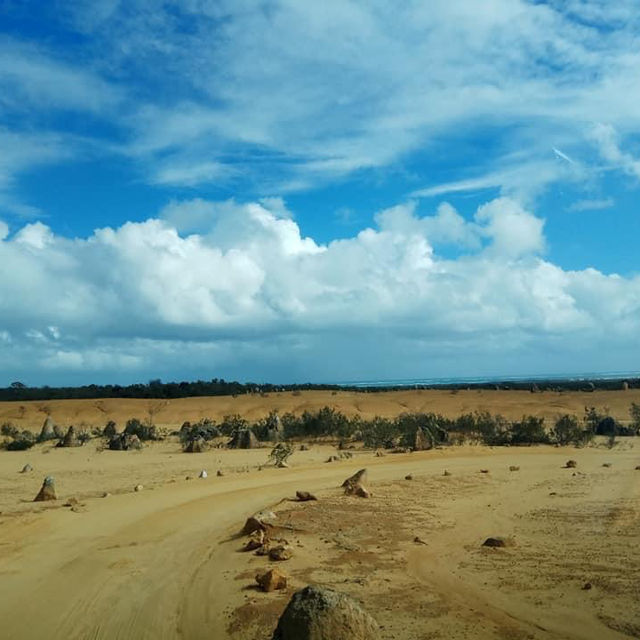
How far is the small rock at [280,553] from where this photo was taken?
9.13m

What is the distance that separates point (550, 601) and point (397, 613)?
167 centimetres

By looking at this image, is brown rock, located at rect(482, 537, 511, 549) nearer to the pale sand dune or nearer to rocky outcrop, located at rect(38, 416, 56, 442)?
Answer: rocky outcrop, located at rect(38, 416, 56, 442)

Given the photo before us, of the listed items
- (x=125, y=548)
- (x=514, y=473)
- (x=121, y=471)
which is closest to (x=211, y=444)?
(x=121, y=471)

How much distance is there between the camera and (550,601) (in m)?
7.24

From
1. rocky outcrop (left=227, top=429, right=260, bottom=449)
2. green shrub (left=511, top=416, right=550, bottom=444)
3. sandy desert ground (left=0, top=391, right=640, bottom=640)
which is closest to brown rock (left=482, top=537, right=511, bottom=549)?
sandy desert ground (left=0, top=391, right=640, bottom=640)

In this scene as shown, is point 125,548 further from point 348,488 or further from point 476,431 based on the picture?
point 476,431

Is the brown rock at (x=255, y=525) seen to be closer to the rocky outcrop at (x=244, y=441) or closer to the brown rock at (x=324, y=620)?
the brown rock at (x=324, y=620)

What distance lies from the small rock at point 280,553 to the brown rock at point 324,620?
3.35m

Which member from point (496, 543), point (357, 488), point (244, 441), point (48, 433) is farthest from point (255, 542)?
point (48, 433)

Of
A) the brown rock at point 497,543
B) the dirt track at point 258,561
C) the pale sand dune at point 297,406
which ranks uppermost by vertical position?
the pale sand dune at point 297,406

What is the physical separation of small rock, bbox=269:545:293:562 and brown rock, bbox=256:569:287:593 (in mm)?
1074

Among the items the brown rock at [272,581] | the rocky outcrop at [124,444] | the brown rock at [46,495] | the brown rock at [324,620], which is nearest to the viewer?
the brown rock at [324,620]

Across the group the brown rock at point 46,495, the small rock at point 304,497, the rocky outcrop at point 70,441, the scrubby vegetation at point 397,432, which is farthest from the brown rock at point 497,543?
the rocky outcrop at point 70,441

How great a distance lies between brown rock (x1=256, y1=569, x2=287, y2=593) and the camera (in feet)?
25.6
